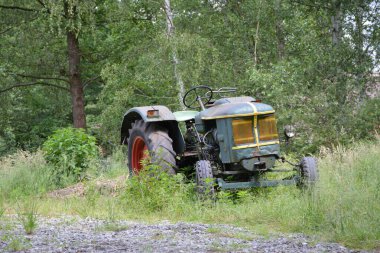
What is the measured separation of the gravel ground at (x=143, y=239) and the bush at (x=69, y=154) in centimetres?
457

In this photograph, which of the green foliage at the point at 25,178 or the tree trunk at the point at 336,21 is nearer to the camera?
the green foliage at the point at 25,178

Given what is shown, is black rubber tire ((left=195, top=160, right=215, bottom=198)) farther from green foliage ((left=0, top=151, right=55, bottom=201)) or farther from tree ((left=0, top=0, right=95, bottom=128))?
tree ((left=0, top=0, right=95, bottom=128))

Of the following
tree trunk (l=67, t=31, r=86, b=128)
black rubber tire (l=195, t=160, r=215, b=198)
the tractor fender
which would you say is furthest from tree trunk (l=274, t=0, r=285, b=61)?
black rubber tire (l=195, t=160, r=215, b=198)

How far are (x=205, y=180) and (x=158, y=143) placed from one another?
50.1 inches

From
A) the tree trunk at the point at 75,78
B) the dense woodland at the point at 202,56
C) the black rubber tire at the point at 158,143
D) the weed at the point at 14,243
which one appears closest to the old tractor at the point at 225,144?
the black rubber tire at the point at 158,143

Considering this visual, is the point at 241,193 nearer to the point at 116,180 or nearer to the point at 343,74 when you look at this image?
the point at 116,180

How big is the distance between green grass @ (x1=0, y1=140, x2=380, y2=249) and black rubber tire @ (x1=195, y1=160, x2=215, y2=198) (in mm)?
141

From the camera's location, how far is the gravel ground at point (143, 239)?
4.76 metres

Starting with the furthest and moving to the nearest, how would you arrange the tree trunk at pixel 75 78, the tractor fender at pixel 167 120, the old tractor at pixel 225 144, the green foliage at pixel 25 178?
the tree trunk at pixel 75 78, the green foliage at pixel 25 178, the tractor fender at pixel 167 120, the old tractor at pixel 225 144

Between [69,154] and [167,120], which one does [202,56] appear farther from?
[167,120]

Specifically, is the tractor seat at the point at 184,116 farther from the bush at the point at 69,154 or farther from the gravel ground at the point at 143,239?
the gravel ground at the point at 143,239

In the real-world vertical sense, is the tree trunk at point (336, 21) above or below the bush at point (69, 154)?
above

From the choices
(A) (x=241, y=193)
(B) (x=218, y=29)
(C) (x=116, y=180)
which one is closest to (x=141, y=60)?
(B) (x=218, y=29)

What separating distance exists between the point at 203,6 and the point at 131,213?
13434 millimetres
